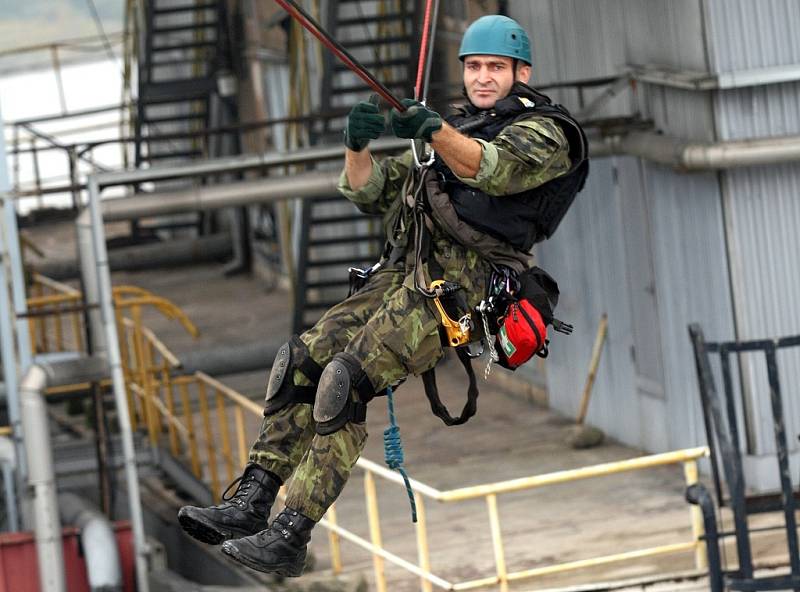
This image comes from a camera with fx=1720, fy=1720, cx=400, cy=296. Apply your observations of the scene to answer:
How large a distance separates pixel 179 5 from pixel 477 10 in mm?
11652

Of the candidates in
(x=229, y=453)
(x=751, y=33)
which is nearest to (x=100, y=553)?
(x=229, y=453)

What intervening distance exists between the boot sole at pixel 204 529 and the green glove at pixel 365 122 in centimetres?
155

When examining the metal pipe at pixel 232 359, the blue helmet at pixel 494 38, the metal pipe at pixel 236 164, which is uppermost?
the blue helmet at pixel 494 38

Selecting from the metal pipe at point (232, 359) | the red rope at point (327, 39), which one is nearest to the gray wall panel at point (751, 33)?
the metal pipe at point (232, 359)

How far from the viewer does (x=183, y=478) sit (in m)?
17.9

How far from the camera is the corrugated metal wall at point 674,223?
14.2 metres

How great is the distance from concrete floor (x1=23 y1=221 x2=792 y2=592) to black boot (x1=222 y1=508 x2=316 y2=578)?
6.49 m

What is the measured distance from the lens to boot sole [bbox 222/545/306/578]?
6.27 m

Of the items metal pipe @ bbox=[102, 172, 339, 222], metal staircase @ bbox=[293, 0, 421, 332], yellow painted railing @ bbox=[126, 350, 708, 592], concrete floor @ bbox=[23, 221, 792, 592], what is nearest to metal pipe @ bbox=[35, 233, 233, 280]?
metal staircase @ bbox=[293, 0, 421, 332]

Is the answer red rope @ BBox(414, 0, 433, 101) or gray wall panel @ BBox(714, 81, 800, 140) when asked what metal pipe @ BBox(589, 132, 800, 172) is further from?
red rope @ BBox(414, 0, 433, 101)

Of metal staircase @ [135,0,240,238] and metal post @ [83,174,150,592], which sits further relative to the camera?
metal staircase @ [135,0,240,238]

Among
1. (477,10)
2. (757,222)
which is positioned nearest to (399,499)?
(757,222)

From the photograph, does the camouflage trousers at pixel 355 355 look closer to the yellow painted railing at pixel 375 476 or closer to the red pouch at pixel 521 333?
the red pouch at pixel 521 333

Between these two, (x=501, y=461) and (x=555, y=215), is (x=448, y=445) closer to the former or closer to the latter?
(x=501, y=461)
